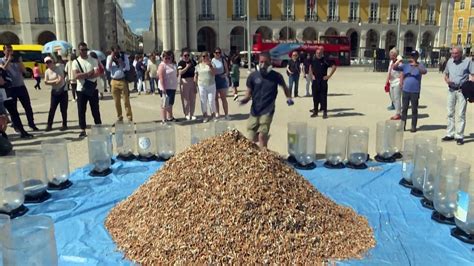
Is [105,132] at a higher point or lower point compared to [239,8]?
lower

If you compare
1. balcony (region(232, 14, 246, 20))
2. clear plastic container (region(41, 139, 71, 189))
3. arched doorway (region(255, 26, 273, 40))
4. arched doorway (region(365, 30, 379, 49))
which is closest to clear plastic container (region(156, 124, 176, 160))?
clear plastic container (region(41, 139, 71, 189))

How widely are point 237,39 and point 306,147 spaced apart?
182 feet

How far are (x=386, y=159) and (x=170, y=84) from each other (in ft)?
17.0

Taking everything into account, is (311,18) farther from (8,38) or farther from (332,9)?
(8,38)

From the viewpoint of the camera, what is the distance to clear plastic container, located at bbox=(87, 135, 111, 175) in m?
5.91

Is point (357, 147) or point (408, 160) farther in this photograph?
point (357, 147)

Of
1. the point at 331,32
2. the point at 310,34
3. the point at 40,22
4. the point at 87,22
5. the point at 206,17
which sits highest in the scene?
the point at 206,17

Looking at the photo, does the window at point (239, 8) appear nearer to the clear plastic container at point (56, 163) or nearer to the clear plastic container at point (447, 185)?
the clear plastic container at point (56, 163)

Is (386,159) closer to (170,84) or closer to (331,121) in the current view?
Result: (331,121)

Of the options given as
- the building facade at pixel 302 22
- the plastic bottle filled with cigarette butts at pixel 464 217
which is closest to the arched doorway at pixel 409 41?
the building facade at pixel 302 22

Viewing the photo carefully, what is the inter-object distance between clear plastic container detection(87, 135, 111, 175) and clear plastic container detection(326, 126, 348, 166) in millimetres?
3306

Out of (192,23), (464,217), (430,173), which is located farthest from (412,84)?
(192,23)

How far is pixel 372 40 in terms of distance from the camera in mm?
64812

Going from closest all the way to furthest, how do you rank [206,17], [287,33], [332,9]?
[206,17] < [287,33] < [332,9]
